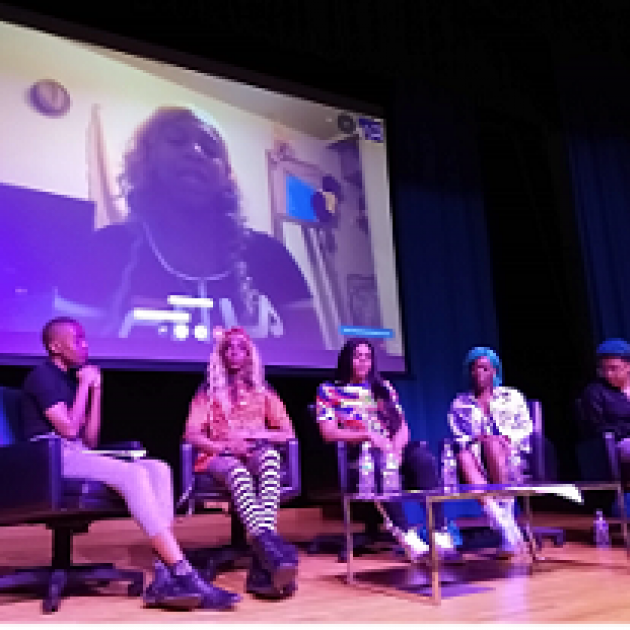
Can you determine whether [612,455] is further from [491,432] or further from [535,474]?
[491,432]

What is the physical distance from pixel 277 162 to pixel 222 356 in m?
1.64

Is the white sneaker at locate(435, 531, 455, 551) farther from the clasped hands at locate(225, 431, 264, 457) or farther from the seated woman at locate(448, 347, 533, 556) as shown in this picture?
the clasped hands at locate(225, 431, 264, 457)

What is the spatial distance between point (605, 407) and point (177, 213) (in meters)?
2.30

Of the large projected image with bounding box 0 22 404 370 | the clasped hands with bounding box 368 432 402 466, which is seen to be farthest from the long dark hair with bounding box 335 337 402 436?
the large projected image with bounding box 0 22 404 370

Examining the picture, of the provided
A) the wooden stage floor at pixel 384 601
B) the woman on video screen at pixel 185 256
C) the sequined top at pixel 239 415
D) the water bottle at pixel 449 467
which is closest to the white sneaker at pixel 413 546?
the wooden stage floor at pixel 384 601

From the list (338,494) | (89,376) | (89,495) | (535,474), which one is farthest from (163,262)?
(535,474)

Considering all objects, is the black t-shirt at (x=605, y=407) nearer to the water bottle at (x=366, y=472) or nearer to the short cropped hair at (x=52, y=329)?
the water bottle at (x=366, y=472)

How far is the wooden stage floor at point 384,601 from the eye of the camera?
182 centimetres

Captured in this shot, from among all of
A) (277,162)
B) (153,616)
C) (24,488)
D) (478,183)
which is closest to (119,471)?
(24,488)

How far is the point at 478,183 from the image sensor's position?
5.17 m

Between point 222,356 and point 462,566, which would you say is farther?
point 222,356

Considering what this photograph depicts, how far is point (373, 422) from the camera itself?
3.20 meters

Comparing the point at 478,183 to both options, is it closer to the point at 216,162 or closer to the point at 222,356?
the point at 216,162

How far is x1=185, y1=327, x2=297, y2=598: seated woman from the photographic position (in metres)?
2.17
